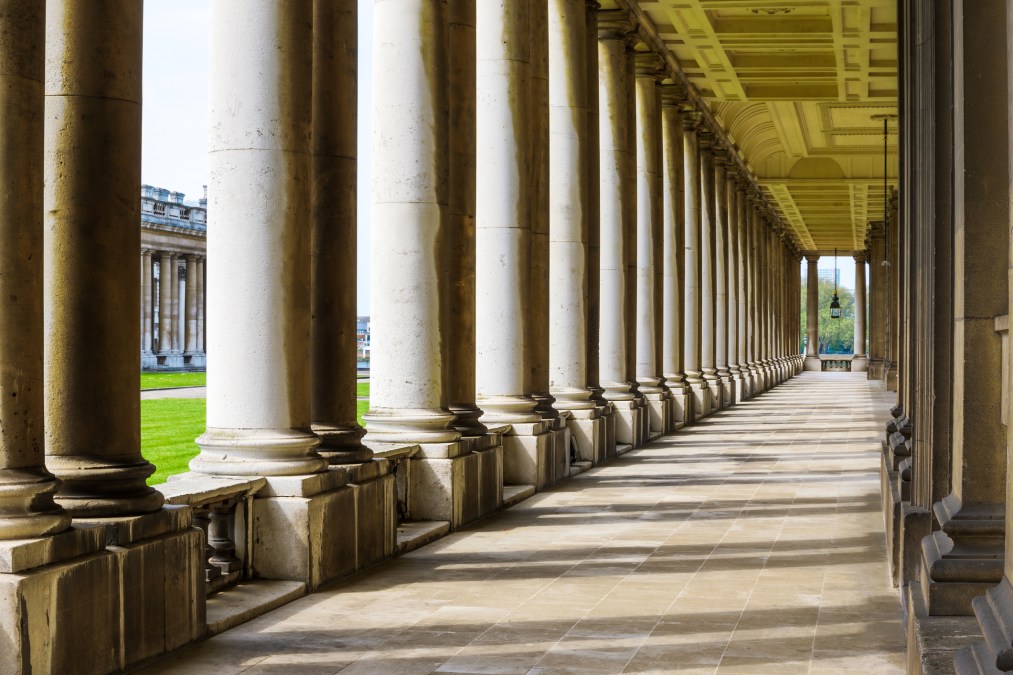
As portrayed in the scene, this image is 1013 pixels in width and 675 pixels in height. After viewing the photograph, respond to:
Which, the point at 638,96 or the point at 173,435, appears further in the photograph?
the point at 173,435

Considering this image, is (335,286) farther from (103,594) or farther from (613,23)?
(613,23)

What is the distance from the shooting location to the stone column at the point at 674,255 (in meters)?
61.6

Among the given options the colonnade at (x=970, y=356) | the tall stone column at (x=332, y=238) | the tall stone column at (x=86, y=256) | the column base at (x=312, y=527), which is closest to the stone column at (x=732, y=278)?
the tall stone column at (x=332, y=238)

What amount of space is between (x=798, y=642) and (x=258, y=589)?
26.4 feet

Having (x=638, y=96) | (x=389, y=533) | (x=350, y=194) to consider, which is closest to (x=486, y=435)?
(x=389, y=533)

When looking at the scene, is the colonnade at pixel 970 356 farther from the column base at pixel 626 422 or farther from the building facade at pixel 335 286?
the column base at pixel 626 422

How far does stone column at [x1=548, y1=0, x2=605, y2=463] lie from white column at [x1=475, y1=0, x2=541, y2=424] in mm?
6594

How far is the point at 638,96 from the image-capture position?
56.0 m

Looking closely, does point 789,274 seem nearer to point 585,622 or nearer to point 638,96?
point 638,96

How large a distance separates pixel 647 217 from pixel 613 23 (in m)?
9.98

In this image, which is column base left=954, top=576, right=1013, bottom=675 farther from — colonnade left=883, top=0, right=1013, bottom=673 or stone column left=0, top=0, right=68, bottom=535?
stone column left=0, top=0, right=68, bottom=535

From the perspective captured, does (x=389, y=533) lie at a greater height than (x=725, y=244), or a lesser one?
lesser

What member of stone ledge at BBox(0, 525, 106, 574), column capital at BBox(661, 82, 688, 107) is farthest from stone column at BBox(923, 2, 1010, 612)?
column capital at BBox(661, 82, 688, 107)

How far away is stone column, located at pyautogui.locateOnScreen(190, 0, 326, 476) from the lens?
20.5 metres
